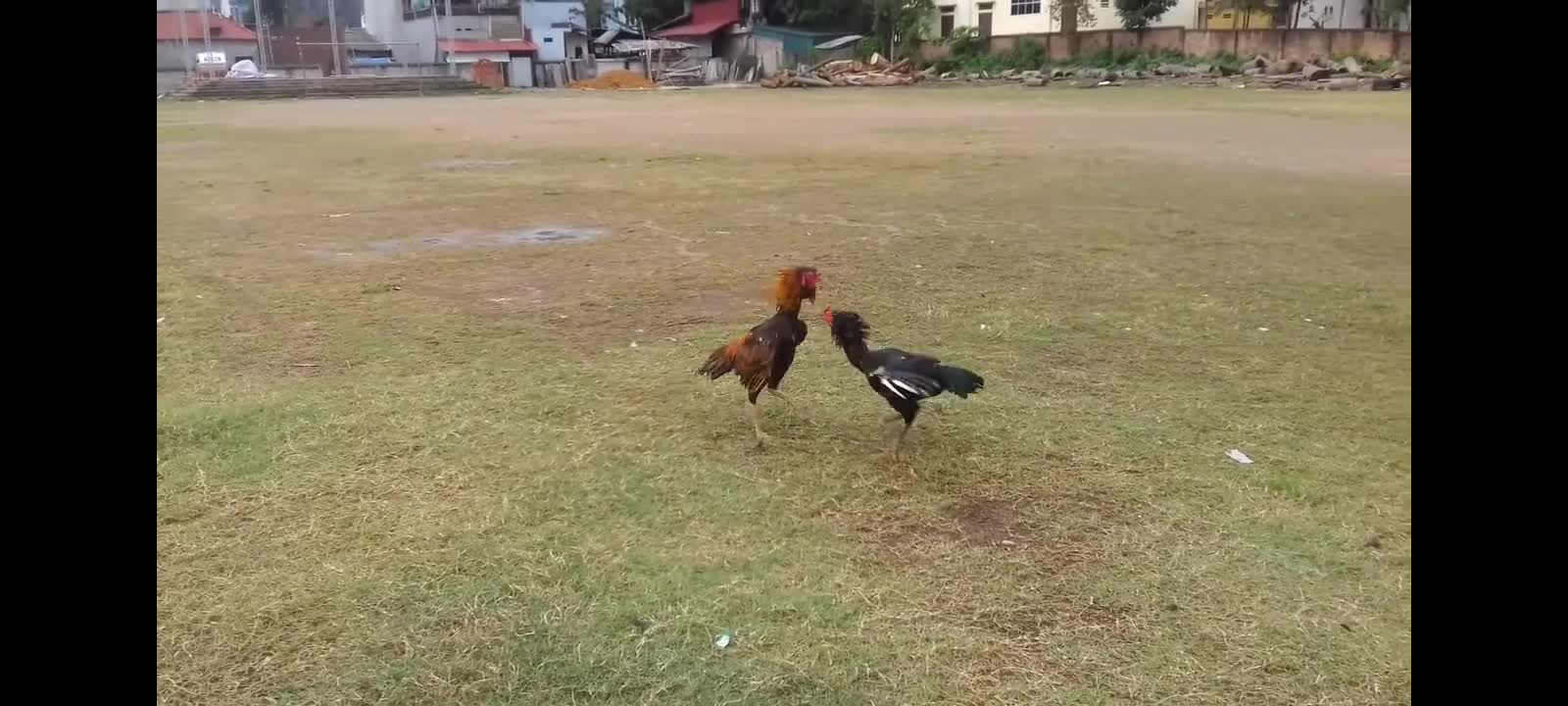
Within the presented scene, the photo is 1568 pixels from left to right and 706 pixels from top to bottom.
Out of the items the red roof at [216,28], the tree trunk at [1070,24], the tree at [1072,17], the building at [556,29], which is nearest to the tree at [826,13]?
the tree at [1072,17]

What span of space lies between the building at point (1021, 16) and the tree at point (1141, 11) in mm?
429

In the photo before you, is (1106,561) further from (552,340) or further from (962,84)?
(962,84)

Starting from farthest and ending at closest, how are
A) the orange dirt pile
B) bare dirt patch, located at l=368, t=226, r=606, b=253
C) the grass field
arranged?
the orange dirt pile, bare dirt patch, located at l=368, t=226, r=606, b=253, the grass field

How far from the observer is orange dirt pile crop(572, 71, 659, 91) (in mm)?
34875

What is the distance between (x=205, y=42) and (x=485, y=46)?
10072 mm

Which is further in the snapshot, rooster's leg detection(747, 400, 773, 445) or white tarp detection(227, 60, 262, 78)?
white tarp detection(227, 60, 262, 78)

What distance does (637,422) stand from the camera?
3.27 metres

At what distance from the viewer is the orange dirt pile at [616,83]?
34875mm

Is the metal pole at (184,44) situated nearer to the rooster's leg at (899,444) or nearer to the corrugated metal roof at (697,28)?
the corrugated metal roof at (697,28)

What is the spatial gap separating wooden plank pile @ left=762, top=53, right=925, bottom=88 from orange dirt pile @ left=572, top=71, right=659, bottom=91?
181 inches

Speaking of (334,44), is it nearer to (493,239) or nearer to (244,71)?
(244,71)

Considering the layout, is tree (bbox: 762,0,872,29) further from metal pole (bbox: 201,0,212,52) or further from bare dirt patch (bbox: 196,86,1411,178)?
metal pole (bbox: 201,0,212,52)

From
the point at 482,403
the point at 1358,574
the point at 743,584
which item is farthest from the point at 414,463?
the point at 1358,574

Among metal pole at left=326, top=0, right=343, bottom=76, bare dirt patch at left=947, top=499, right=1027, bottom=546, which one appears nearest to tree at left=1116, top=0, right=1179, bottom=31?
metal pole at left=326, top=0, right=343, bottom=76
